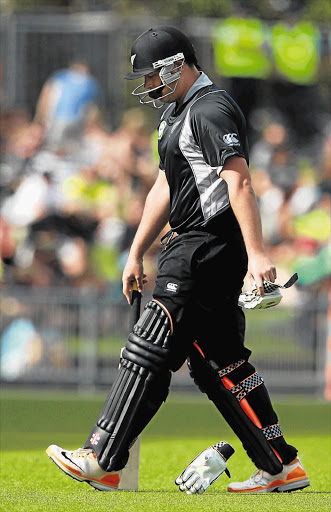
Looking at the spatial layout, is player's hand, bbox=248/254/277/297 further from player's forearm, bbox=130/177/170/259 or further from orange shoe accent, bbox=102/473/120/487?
orange shoe accent, bbox=102/473/120/487

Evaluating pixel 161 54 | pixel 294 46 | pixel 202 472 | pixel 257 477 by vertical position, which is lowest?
pixel 294 46

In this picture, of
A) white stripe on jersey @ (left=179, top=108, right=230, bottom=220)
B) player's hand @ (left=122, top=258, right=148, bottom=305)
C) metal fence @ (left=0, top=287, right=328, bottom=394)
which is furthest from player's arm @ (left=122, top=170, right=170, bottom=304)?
metal fence @ (left=0, top=287, right=328, bottom=394)

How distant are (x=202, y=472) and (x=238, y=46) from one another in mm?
9715

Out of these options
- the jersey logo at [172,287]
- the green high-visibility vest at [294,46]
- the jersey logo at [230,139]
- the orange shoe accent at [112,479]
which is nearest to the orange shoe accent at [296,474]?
the orange shoe accent at [112,479]

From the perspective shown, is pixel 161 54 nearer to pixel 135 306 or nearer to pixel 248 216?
pixel 248 216

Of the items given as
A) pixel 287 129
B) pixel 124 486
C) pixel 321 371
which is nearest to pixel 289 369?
pixel 321 371

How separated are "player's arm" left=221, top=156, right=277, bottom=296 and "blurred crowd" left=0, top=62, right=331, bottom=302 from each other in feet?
23.4

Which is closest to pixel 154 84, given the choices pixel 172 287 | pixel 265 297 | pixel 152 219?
pixel 152 219

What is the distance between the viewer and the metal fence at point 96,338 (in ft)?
37.8

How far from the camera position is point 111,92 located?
13.5 m

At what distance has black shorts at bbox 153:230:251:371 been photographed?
15.8 feet

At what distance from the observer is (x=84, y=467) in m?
4.74

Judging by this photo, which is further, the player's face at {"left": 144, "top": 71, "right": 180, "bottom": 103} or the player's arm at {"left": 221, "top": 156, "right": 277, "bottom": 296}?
the player's face at {"left": 144, "top": 71, "right": 180, "bottom": 103}

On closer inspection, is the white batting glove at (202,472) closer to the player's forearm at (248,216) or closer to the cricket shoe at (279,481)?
the cricket shoe at (279,481)
